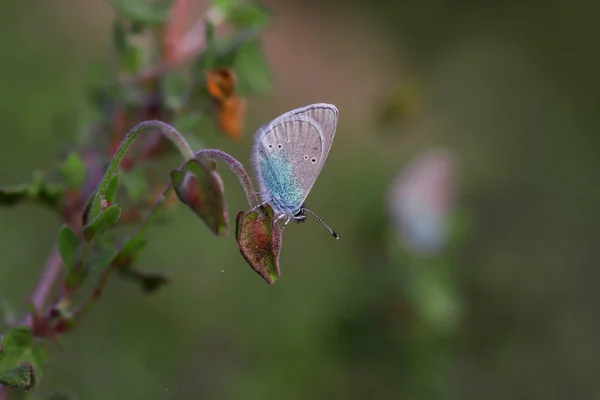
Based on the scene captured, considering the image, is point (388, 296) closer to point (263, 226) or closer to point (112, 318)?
point (112, 318)

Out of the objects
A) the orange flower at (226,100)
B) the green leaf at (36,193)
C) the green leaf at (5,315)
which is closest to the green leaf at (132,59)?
the orange flower at (226,100)

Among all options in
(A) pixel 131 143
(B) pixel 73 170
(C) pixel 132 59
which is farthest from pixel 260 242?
(C) pixel 132 59

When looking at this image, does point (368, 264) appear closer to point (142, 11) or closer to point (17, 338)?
point (142, 11)

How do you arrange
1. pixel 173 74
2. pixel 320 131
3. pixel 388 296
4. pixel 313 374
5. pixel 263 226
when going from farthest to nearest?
pixel 313 374, pixel 388 296, pixel 173 74, pixel 320 131, pixel 263 226

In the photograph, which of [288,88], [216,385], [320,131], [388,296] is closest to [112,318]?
[216,385]

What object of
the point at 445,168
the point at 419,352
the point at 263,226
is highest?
the point at 263,226

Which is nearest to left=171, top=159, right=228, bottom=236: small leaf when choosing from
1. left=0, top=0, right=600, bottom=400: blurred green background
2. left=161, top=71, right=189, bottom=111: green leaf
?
left=161, top=71, right=189, bottom=111: green leaf
